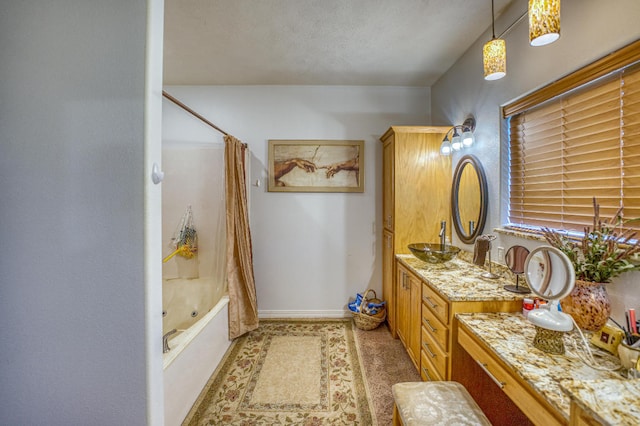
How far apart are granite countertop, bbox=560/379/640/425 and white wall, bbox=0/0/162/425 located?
1.31 meters

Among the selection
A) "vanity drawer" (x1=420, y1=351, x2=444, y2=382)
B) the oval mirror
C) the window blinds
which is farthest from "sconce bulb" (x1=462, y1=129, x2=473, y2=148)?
"vanity drawer" (x1=420, y1=351, x2=444, y2=382)

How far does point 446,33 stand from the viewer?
6.63 feet

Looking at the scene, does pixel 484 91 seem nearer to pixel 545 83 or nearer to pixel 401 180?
pixel 545 83

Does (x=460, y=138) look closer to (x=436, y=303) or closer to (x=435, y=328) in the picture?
(x=436, y=303)

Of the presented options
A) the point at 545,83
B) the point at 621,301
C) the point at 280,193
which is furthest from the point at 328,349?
the point at 545,83

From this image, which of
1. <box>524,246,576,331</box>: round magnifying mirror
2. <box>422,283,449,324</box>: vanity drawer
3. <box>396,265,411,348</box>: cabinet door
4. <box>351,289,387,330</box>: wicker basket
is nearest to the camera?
<box>524,246,576,331</box>: round magnifying mirror

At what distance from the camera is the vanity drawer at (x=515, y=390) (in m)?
0.82

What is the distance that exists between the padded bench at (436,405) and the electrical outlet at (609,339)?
0.53 meters

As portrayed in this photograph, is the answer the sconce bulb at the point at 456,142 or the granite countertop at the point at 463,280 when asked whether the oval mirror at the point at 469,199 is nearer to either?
the sconce bulb at the point at 456,142

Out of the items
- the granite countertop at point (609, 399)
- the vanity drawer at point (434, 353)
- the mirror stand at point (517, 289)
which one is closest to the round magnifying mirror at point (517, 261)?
the mirror stand at point (517, 289)

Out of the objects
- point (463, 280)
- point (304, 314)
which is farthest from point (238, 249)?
point (463, 280)

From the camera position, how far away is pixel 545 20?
98 cm

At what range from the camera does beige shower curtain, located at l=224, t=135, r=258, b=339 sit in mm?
2404

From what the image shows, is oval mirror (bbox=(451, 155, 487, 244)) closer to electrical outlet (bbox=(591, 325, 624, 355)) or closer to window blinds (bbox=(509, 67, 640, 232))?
→ window blinds (bbox=(509, 67, 640, 232))
